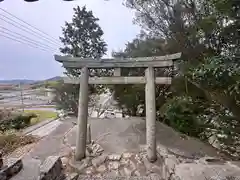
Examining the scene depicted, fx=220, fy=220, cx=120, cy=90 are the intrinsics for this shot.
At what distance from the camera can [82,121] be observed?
4.41 m

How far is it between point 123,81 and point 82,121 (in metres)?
1.16

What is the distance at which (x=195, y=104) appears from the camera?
5316 millimetres

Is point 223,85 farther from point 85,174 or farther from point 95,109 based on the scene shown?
point 95,109

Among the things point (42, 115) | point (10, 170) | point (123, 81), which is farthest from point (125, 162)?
point (42, 115)

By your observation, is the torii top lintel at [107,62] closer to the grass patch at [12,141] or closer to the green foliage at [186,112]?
the green foliage at [186,112]

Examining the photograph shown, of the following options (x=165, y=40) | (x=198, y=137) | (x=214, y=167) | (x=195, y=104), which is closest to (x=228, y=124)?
(x=195, y=104)

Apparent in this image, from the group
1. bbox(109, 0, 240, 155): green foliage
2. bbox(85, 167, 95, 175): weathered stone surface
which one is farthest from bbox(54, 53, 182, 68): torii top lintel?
bbox(85, 167, 95, 175): weathered stone surface

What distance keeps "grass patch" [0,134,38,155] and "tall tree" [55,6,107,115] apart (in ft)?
8.56

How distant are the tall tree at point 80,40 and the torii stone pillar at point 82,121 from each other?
12.9 ft

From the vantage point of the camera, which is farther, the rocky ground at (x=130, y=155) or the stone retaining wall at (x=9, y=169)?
the rocky ground at (x=130, y=155)

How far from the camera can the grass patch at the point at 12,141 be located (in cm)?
548

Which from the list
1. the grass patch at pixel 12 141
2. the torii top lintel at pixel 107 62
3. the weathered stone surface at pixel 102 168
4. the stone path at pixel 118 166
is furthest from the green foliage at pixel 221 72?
the grass patch at pixel 12 141

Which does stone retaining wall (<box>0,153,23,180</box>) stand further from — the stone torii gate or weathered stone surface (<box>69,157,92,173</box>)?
the stone torii gate

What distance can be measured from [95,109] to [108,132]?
3616 mm
